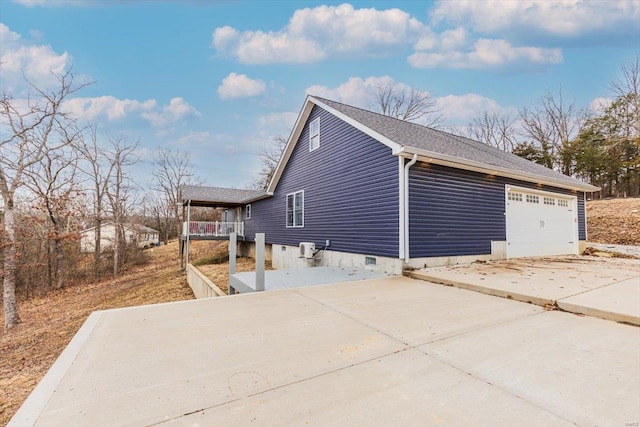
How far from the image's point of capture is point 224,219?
21.6 metres

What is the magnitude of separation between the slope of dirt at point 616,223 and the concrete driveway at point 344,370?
530 inches

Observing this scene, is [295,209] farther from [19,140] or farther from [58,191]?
[58,191]

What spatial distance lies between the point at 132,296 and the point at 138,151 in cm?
1181

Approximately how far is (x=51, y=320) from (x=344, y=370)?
39.1 ft

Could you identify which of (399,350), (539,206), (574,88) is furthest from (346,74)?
(574,88)

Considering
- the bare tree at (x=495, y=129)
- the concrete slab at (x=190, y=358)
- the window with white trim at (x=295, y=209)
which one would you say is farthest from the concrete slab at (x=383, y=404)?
the bare tree at (x=495, y=129)

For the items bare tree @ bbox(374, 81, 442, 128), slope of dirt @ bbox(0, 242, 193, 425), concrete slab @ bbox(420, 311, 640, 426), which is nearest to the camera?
concrete slab @ bbox(420, 311, 640, 426)

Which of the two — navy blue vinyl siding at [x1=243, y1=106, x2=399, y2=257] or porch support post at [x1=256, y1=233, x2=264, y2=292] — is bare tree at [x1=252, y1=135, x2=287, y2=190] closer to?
navy blue vinyl siding at [x1=243, y1=106, x2=399, y2=257]

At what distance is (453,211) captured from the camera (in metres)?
7.32

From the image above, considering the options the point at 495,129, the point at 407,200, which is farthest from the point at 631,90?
the point at 407,200

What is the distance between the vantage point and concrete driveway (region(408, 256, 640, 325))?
143 inches

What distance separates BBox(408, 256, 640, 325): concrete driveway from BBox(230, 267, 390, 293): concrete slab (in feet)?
4.16

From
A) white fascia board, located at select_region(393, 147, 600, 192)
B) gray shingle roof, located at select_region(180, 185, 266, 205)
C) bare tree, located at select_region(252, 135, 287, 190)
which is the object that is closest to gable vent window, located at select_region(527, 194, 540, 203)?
white fascia board, located at select_region(393, 147, 600, 192)

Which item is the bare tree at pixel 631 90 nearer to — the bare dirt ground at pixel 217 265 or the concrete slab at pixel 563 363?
the concrete slab at pixel 563 363
